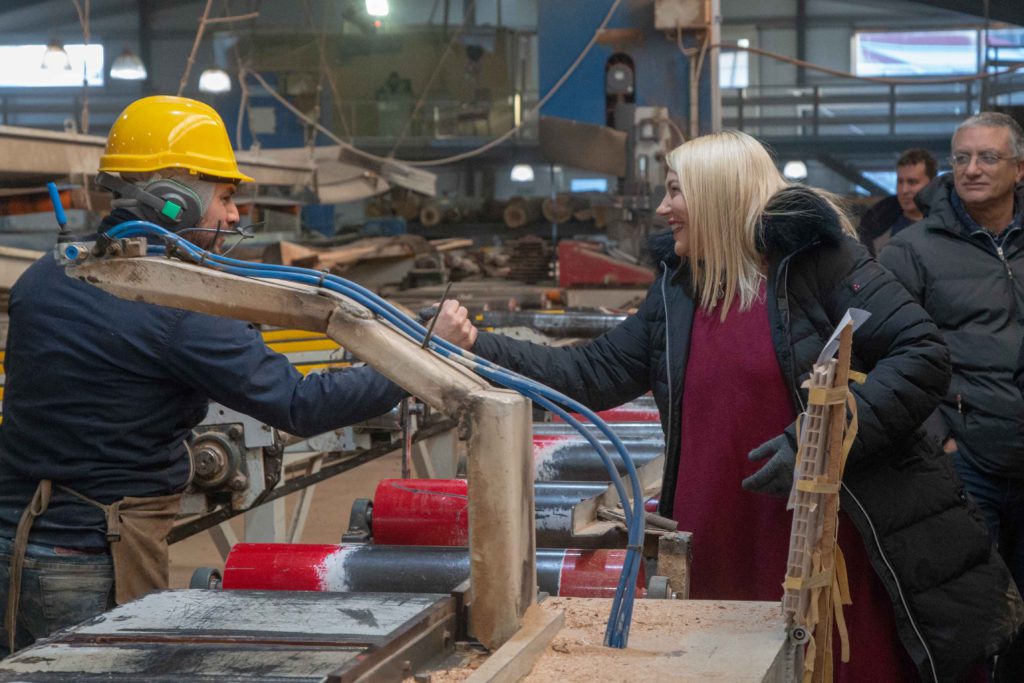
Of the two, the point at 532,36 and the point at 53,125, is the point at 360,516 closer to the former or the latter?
the point at 532,36

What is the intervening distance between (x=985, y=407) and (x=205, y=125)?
203 centimetres

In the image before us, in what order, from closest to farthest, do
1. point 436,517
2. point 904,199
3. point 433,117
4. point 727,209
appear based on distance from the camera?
point 727,209 → point 436,517 → point 904,199 → point 433,117

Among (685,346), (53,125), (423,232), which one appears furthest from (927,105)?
(685,346)

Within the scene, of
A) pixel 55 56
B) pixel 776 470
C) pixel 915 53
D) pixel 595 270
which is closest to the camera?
pixel 776 470

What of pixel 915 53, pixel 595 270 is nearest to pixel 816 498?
pixel 595 270

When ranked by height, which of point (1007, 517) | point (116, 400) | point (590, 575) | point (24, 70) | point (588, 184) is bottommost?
point (1007, 517)

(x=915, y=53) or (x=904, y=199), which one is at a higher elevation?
(x=915, y=53)

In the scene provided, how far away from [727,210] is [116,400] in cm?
120

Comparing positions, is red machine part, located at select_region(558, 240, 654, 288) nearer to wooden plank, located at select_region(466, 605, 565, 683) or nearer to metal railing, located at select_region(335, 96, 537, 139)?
wooden plank, located at select_region(466, 605, 565, 683)

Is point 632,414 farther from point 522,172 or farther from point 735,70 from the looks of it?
point 735,70

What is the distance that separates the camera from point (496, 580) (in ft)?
5.74

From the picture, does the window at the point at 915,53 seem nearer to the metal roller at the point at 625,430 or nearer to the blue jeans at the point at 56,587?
the metal roller at the point at 625,430

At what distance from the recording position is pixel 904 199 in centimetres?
518

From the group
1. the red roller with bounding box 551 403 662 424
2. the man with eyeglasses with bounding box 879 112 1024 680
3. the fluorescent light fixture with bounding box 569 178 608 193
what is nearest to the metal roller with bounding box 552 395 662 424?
the red roller with bounding box 551 403 662 424
